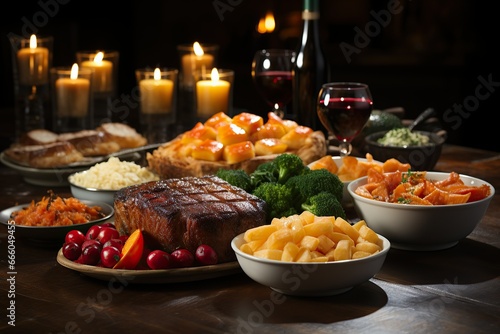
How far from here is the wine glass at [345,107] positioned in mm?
2865

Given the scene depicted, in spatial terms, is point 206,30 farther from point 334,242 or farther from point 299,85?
point 334,242

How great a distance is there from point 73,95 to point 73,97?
1 centimetres

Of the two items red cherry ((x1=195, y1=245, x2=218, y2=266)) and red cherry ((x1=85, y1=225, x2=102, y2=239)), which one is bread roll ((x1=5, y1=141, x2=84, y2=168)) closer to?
red cherry ((x1=85, y1=225, x2=102, y2=239))

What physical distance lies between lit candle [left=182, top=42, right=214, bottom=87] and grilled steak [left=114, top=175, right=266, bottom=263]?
1864 millimetres

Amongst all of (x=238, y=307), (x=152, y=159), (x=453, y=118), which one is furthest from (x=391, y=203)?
(x=453, y=118)

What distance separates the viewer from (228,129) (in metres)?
3.06

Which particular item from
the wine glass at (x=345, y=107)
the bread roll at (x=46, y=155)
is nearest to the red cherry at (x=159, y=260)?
the wine glass at (x=345, y=107)

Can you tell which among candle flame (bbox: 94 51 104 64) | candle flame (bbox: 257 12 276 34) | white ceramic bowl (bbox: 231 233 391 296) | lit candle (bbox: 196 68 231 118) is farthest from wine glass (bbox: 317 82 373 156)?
candle flame (bbox: 257 12 276 34)

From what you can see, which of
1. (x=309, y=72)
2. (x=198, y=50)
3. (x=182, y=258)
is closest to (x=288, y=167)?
(x=182, y=258)

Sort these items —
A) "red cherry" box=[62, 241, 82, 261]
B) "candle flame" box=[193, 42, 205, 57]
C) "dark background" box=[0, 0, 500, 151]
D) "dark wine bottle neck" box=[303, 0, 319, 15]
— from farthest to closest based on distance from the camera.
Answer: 1. "dark background" box=[0, 0, 500, 151]
2. "candle flame" box=[193, 42, 205, 57]
3. "dark wine bottle neck" box=[303, 0, 319, 15]
4. "red cherry" box=[62, 241, 82, 261]

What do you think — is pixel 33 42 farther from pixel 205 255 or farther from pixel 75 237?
pixel 205 255

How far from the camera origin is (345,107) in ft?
9.52

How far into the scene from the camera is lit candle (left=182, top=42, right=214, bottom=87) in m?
4.30

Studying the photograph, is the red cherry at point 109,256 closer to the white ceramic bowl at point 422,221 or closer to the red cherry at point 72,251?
the red cherry at point 72,251
